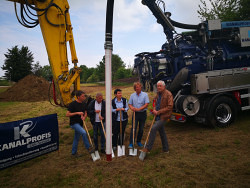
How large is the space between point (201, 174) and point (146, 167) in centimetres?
114

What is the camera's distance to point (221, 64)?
7020 millimetres

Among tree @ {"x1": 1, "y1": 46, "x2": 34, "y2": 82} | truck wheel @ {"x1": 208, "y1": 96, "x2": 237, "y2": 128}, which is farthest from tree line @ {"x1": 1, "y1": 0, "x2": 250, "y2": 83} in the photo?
truck wheel @ {"x1": 208, "y1": 96, "x2": 237, "y2": 128}

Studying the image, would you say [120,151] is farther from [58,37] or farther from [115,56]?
[115,56]

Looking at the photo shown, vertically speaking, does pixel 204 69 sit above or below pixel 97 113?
above

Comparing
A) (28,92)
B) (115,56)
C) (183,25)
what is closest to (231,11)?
(183,25)

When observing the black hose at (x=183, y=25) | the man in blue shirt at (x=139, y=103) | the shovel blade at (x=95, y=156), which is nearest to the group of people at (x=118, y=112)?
the man in blue shirt at (x=139, y=103)

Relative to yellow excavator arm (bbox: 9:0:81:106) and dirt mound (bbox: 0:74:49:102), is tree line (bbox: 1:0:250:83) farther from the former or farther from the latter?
yellow excavator arm (bbox: 9:0:81:106)

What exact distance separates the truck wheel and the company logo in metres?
5.57

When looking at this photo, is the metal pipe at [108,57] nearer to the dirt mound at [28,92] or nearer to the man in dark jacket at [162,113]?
the man in dark jacket at [162,113]

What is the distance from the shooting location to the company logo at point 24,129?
13.5 feet

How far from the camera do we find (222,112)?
658 centimetres

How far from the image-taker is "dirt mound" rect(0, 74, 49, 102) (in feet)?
66.9

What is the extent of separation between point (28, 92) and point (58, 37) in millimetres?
18431

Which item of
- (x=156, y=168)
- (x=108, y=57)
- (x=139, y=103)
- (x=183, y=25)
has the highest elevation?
(x=183, y=25)
